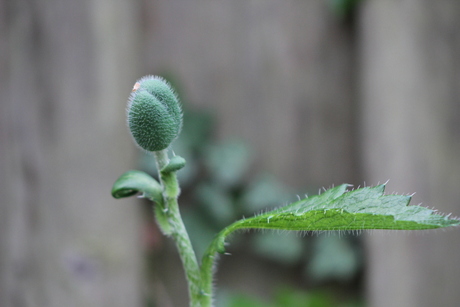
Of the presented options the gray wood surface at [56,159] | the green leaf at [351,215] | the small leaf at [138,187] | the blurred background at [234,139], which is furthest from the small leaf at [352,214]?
the gray wood surface at [56,159]

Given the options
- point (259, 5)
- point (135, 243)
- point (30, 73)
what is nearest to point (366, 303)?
point (135, 243)

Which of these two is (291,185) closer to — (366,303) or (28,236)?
(366,303)

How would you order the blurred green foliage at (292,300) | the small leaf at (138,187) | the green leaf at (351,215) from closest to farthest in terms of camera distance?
1. the green leaf at (351,215)
2. the small leaf at (138,187)
3. the blurred green foliage at (292,300)

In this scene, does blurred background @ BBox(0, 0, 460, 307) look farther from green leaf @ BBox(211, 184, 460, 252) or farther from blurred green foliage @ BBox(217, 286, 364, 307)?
green leaf @ BBox(211, 184, 460, 252)

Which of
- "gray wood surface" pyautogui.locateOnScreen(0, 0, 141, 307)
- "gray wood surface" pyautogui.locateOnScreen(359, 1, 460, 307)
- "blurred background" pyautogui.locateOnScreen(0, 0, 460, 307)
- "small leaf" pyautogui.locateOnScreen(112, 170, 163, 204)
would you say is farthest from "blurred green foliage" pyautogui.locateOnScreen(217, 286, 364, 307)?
"small leaf" pyautogui.locateOnScreen(112, 170, 163, 204)

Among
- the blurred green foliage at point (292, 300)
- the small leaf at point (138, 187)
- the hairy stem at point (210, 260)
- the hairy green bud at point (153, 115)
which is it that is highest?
the hairy green bud at point (153, 115)

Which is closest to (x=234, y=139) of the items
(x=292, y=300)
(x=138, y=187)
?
(x=292, y=300)

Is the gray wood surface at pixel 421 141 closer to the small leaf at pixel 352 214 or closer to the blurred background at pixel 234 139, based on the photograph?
the blurred background at pixel 234 139
